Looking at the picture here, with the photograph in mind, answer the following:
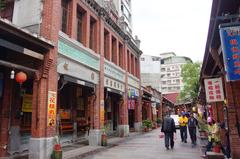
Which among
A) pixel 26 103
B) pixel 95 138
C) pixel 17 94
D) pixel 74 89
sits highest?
pixel 74 89

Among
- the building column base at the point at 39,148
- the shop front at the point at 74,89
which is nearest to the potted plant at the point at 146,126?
the shop front at the point at 74,89

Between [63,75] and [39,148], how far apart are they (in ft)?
11.0

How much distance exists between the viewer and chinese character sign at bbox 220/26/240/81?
16.8 feet

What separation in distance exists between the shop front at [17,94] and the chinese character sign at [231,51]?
21.1 ft

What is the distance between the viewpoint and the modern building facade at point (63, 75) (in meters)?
9.71

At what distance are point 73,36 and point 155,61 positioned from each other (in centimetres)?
5640

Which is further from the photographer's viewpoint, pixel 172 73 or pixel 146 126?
pixel 172 73

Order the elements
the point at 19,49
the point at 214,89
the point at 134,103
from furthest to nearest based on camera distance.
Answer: the point at 134,103 → the point at 214,89 → the point at 19,49

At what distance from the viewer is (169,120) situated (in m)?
13.0

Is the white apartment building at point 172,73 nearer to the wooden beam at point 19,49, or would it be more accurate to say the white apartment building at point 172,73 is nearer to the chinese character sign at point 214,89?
the chinese character sign at point 214,89

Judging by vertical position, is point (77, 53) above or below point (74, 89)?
above

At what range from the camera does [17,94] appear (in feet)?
34.9

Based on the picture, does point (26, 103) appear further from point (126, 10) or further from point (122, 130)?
point (126, 10)

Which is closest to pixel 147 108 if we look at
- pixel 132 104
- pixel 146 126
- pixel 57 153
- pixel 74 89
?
pixel 146 126
